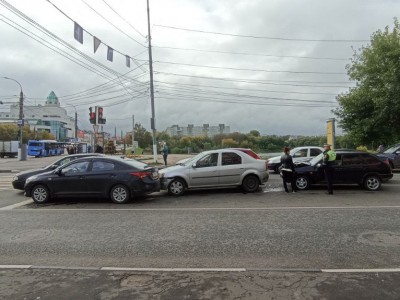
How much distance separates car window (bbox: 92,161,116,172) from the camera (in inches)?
461

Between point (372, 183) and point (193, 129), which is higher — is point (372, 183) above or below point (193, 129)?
below

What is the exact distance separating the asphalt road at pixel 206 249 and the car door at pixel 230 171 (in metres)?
1.98

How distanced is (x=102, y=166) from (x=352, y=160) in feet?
28.5

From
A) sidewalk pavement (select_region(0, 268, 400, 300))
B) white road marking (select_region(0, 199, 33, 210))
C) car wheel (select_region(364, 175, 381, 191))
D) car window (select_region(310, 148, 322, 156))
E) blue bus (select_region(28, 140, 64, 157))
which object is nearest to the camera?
sidewalk pavement (select_region(0, 268, 400, 300))

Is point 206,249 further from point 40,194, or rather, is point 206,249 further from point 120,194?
point 40,194

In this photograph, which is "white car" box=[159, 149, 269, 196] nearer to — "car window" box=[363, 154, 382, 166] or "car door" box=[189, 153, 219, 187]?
"car door" box=[189, 153, 219, 187]

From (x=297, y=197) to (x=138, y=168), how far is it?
513 centimetres

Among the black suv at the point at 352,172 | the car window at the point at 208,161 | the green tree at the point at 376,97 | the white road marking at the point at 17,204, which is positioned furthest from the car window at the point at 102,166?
the green tree at the point at 376,97

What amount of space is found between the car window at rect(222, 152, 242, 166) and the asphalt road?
7.60ft

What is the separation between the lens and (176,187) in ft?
42.5

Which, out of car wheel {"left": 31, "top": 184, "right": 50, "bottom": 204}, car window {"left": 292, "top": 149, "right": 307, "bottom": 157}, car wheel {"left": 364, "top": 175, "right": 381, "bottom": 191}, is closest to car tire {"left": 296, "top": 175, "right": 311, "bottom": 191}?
car wheel {"left": 364, "top": 175, "right": 381, "bottom": 191}

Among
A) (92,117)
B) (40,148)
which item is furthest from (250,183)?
(40,148)

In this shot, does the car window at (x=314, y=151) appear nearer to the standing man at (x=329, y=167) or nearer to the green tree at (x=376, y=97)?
the standing man at (x=329, y=167)

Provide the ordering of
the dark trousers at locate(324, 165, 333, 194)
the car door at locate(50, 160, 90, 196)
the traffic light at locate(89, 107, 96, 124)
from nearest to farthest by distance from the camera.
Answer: the car door at locate(50, 160, 90, 196) → the dark trousers at locate(324, 165, 333, 194) → the traffic light at locate(89, 107, 96, 124)
